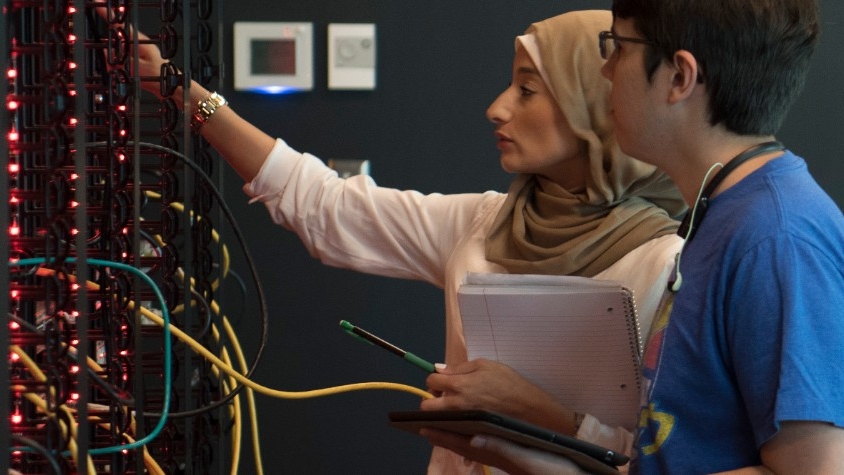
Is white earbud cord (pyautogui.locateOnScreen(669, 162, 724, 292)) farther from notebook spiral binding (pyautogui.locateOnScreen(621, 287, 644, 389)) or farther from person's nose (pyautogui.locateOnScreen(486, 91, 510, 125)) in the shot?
person's nose (pyautogui.locateOnScreen(486, 91, 510, 125))

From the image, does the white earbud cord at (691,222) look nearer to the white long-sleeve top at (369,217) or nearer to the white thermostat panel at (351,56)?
the white long-sleeve top at (369,217)

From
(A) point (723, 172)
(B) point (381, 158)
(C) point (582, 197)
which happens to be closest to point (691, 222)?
(A) point (723, 172)

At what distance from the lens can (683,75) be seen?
3.70 ft

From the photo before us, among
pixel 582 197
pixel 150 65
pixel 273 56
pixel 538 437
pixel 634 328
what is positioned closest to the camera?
pixel 538 437

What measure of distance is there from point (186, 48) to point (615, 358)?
0.89 metres

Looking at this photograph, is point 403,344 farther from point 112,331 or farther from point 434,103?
point 112,331

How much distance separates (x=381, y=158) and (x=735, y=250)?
228 centimetres

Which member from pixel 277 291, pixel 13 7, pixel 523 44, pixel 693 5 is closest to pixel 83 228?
pixel 13 7

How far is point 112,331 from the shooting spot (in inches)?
56.3

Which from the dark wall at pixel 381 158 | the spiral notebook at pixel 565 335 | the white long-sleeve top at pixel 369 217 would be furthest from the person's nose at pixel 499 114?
the dark wall at pixel 381 158

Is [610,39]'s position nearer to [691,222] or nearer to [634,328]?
[691,222]

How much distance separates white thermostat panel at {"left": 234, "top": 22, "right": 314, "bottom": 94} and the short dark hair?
7.21 ft

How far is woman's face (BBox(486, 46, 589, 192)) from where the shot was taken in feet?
5.38

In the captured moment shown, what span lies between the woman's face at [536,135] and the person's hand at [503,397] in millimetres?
372
